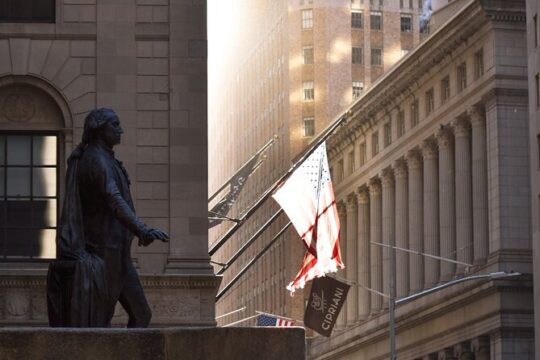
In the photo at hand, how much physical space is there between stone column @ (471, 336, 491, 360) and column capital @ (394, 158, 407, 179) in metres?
15.5

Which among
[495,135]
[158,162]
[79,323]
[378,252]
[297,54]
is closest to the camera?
[79,323]

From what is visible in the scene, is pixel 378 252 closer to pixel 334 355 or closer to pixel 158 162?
pixel 334 355

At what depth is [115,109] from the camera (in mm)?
38625

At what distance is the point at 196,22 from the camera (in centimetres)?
3888

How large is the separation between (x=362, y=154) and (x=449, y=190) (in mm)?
17772

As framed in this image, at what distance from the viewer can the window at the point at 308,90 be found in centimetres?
12812

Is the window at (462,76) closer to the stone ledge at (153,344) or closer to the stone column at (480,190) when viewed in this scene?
the stone column at (480,190)

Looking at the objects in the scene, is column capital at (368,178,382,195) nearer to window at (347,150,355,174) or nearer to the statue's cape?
window at (347,150,355,174)

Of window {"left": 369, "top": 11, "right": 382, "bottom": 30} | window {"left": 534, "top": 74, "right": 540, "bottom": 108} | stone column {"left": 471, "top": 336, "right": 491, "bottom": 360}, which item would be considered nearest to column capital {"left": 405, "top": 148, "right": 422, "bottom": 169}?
stone column {"left": 471, "top": 336, "right": 491, "bottom": 360}

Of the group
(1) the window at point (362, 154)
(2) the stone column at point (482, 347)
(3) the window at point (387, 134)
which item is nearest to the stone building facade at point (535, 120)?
(2) the stone column at point (482, 347)

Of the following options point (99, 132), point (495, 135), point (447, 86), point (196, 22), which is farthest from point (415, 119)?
point (99, 132)

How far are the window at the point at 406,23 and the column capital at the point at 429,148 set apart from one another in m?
42.4

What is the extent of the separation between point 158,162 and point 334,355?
2730 inches

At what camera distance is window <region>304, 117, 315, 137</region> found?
417 feet
